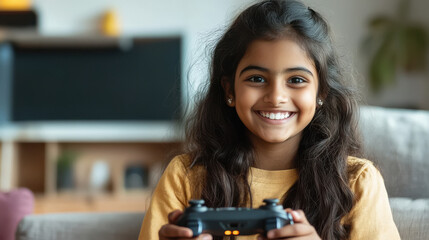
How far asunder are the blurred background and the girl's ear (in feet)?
11.2

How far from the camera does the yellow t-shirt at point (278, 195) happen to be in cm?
119

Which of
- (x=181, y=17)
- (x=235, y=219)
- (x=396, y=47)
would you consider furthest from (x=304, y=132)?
(x=181, y=17)

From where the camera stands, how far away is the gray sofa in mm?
1333

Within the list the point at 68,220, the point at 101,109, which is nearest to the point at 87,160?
the point at 101,109

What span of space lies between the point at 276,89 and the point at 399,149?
1.63 ft

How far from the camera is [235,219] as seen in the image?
0.94m

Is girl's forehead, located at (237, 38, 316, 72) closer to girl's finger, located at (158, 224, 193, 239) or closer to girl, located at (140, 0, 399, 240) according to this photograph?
girl, located at (140, 0, 399, 240)

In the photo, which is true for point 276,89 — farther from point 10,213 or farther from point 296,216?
point 10,213

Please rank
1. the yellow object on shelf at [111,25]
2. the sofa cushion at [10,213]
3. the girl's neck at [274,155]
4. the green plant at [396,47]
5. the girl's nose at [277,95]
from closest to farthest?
the girl's nose at [277,95], the girl's neck at [274,155], the sofa cushion at [10,213], the green plant at [396,47], the yellow object on shelf at [111,25]

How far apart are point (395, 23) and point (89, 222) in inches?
151

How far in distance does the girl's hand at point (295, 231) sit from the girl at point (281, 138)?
0.14m

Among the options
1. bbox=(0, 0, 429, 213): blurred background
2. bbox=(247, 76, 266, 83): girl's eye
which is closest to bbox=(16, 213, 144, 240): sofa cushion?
bbox=(247, 76, 266, 83): girl's eye

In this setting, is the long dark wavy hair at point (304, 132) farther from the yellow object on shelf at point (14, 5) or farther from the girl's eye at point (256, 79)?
the yellow object on shelf at point (14, 5)

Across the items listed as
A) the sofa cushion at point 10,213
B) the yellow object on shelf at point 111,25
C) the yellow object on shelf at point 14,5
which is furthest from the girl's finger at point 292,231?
the yellow object on shelf at point 14,5
